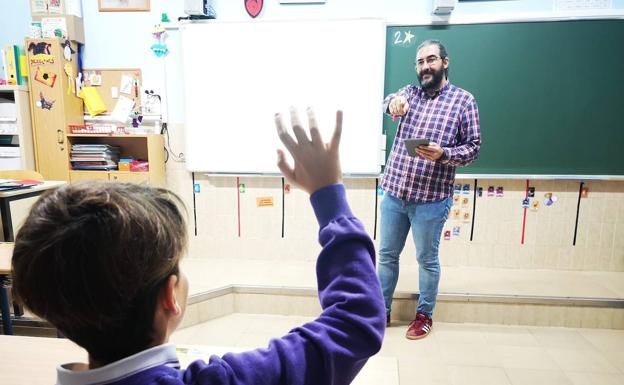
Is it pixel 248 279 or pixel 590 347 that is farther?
pixel 248 279

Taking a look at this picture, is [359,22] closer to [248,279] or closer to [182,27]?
[182,27]

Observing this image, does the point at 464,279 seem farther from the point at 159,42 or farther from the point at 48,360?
the point at 159,42

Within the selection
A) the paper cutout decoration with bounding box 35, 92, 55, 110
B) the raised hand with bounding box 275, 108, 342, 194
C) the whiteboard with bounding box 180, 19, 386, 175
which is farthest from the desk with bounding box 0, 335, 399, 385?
the paper cutout decoration with bounding box 35, 92, 55, 110

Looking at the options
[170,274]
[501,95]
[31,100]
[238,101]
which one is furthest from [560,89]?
[31,100]

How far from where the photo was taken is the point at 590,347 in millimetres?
2426

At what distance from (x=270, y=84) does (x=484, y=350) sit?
2.36 meters

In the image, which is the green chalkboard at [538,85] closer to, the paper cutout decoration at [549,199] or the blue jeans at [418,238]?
the paper cutout decoration at [549,199]

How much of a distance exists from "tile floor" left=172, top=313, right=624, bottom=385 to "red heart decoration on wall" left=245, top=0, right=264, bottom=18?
228 centimetres

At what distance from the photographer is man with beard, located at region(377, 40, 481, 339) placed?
7.28 feet

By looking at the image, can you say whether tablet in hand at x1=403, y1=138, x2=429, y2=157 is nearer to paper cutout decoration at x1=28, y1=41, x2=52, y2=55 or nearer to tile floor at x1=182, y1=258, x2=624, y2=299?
tile floor at x1=182, y1=258, x2=624, y2=299

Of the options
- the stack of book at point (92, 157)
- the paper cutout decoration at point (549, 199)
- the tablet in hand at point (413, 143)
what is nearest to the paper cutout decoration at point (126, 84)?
the stack of book at point (92, 157)

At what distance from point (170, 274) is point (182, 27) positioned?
3.03 meters

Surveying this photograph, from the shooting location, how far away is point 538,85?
289cm

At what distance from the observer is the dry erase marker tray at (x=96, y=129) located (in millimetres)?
3191
